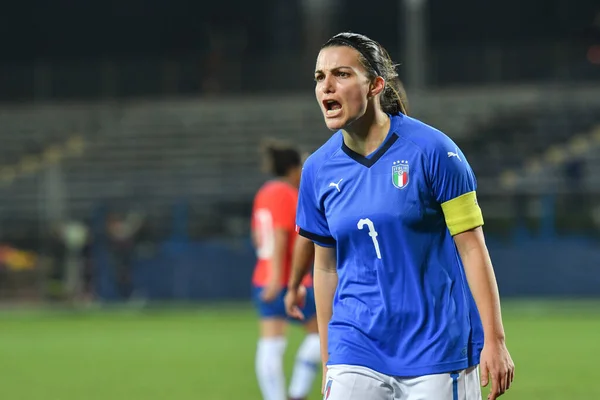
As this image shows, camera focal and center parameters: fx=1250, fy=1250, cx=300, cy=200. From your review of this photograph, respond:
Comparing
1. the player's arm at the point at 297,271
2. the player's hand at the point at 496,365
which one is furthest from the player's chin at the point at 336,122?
the player's arm at the point at 297,271

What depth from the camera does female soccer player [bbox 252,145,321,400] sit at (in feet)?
31.0

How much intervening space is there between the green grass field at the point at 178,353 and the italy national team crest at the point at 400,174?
6529 millimetres

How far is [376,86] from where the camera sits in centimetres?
482

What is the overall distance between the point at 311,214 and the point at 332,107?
1.96ft

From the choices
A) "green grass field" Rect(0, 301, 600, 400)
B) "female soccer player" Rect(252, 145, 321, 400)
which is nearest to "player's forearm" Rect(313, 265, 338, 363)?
"female soccer player" Rect(252, 145, 321, 400)

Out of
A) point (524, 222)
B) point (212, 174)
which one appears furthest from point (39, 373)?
point (212, 174)

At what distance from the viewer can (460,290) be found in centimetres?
477

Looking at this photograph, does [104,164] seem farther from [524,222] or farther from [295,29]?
[524,222]

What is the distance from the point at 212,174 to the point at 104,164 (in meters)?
3.60

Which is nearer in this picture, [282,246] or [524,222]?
[282,246]

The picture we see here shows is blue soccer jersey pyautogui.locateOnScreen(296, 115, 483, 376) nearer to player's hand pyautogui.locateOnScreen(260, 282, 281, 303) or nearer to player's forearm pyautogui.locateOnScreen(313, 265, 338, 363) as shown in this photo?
player's forearm pyautogui.locateOnScreen(313, 265, 338, 363)

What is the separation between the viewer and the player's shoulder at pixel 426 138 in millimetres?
4676

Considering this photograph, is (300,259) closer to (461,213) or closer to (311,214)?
(311,214)

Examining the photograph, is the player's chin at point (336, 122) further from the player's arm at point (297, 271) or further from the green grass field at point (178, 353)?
the green grass field at point (178, 353)
